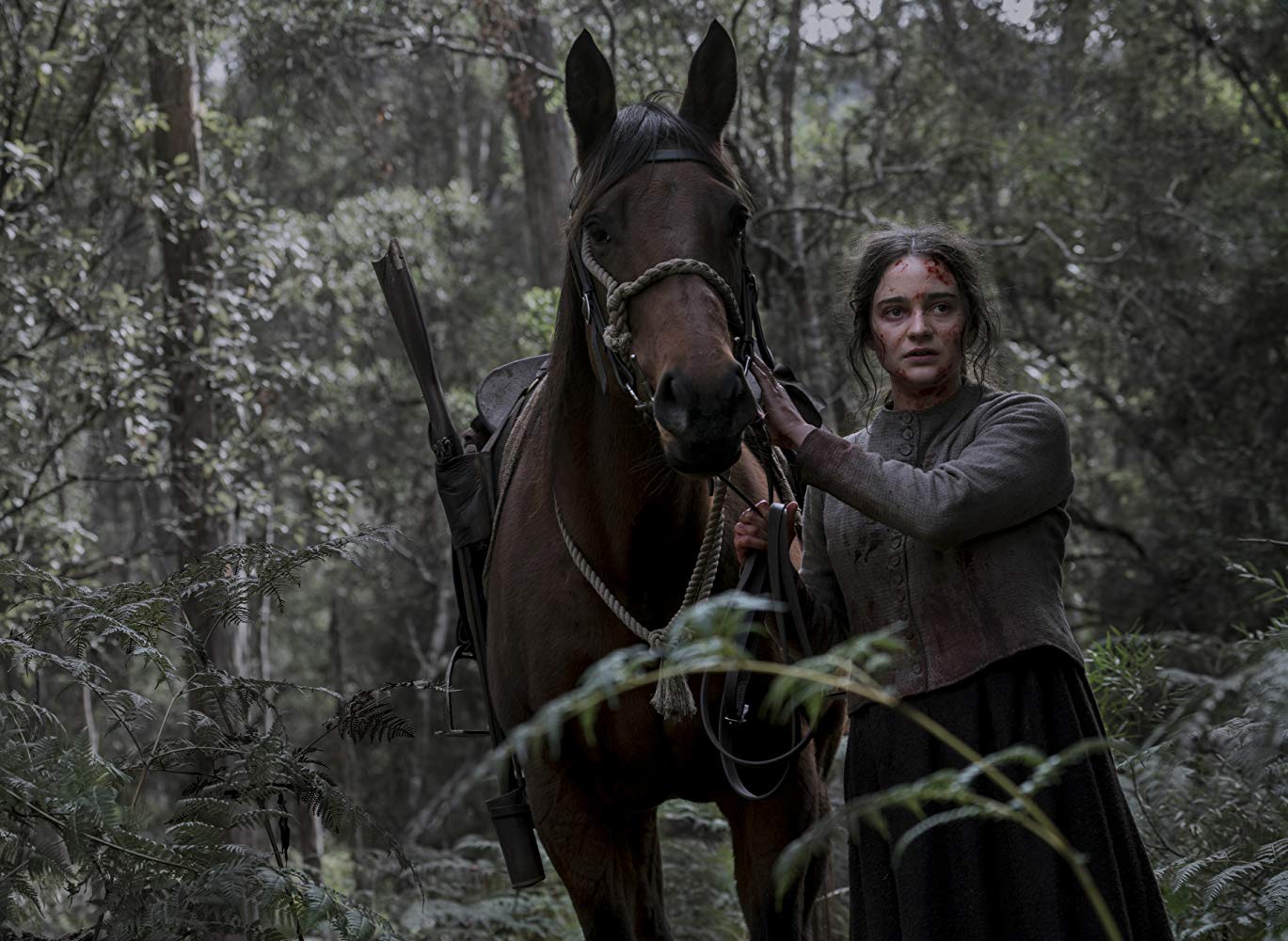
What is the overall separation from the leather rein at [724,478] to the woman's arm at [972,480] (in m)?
0.27

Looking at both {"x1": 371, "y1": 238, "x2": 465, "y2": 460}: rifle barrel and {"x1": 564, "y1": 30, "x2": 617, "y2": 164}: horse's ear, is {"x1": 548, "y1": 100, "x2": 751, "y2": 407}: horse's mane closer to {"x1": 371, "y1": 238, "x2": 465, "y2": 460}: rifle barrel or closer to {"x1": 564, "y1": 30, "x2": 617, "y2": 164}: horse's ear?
{"x1": 564, "y1": 30, "x2": 617, "y2": 164}: horse's ear

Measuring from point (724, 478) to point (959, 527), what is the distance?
87 centimetres

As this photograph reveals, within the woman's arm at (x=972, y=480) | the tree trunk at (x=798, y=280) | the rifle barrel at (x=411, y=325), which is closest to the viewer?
the woman's arm at (x=972, y=480)

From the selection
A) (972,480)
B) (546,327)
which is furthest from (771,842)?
(546,327)

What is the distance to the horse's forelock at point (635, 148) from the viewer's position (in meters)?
3.36

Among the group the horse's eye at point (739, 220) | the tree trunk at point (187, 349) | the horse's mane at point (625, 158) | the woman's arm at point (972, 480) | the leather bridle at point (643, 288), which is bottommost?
the woman's arm at point (972, 480)

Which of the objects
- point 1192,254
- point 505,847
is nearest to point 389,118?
point 1192,254

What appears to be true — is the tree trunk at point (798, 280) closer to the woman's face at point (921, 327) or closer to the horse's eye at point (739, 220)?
the horse's eye at point (739, 220)

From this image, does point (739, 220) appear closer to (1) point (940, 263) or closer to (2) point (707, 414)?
(1) point (940, 263)

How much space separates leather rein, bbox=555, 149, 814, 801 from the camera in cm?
301

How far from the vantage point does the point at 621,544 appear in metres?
3.57

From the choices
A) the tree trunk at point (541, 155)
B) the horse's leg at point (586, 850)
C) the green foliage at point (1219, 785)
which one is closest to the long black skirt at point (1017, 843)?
the green foliage at point (1219, 785)

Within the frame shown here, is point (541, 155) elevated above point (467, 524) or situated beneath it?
elevated above

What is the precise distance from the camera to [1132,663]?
483 centimetres
